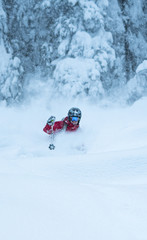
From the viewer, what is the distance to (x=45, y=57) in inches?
332

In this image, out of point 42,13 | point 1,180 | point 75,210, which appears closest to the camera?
point 75,210

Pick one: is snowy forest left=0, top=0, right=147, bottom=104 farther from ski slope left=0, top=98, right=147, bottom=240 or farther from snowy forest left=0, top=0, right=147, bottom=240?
ski slope left=0, top=98, right=147, bottom=240

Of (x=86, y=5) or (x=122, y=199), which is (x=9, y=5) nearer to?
(x=86, y=5)

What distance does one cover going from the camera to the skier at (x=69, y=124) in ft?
16.3

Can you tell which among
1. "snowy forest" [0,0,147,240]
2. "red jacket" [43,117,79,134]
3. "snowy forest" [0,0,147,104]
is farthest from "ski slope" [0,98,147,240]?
"snowy forest" [0,0,147,104]

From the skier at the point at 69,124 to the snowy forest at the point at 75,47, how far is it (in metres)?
2.38

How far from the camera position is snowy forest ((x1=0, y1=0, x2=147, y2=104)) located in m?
7.38

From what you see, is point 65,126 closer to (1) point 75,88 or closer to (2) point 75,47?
(1) point 75,88

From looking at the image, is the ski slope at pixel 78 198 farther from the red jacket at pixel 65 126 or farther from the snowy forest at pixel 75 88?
the red jacket at pixel 65 126

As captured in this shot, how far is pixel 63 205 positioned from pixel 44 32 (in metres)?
8.72

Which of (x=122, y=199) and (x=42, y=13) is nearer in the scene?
(x=122, y=199)

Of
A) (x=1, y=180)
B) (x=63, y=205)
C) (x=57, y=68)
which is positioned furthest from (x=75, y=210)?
(x=57, y=68)

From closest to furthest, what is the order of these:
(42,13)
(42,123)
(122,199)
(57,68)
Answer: (122,199)
(42,123)
(57,68)
(42,13)

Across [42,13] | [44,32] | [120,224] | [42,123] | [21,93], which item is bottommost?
[120,224]
